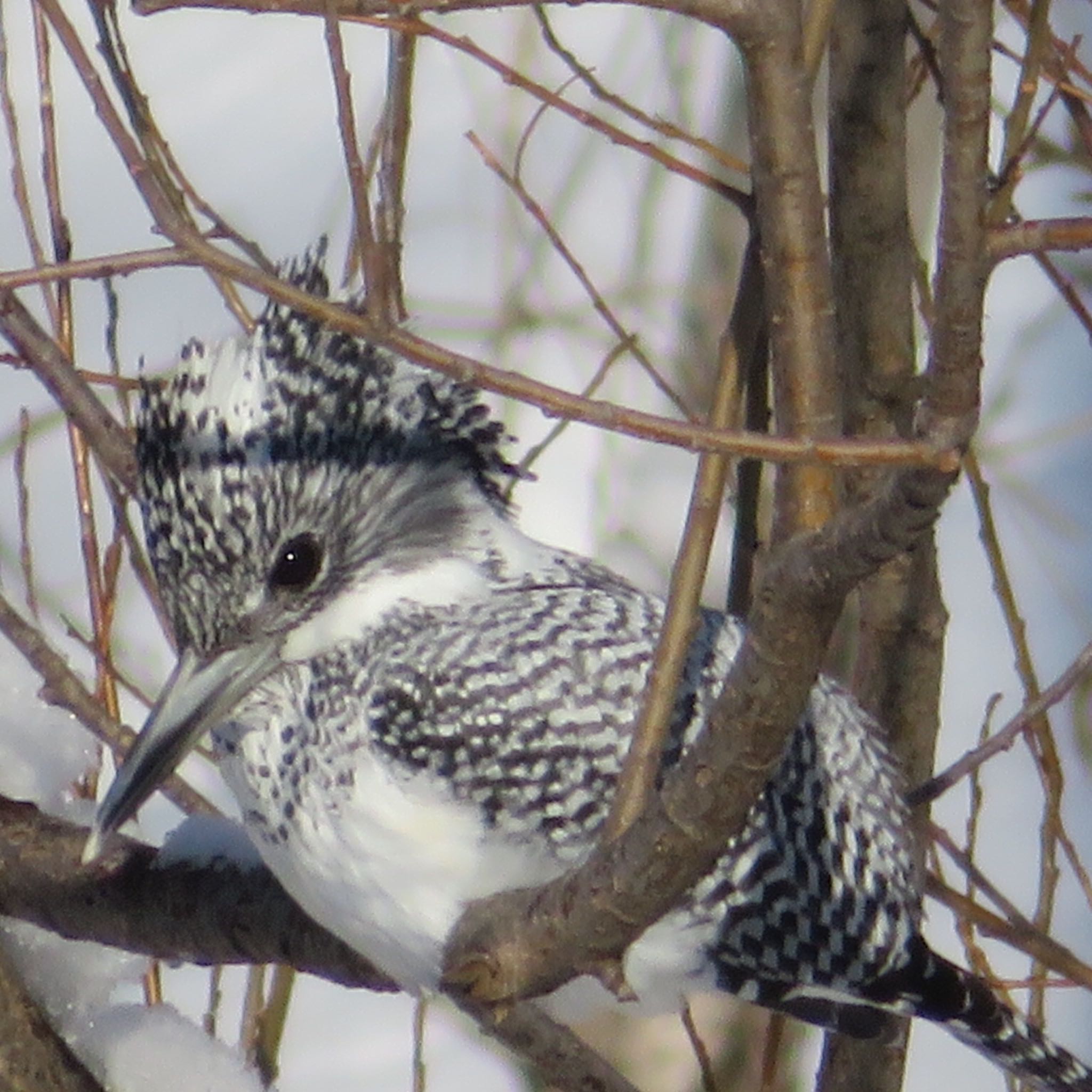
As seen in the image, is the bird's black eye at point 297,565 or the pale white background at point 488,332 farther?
the pale white background at point 488,332

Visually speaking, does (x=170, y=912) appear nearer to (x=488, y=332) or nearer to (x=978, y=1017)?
(x=978, y=1017)

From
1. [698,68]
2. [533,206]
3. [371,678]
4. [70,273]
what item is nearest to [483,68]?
[698,68]

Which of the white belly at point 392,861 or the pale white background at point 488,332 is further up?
the pale white background at point 488,332

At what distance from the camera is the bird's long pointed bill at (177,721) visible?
156 centimetres

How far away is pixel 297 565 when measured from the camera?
5.27 ft

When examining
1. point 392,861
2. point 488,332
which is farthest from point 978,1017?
point 488,332

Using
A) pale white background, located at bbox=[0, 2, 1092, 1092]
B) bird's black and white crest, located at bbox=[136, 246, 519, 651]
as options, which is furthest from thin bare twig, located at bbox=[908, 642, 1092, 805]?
pale white background, located at bbox=[0, 2, 1092, 1092]

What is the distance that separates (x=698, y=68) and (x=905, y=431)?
7.70ft

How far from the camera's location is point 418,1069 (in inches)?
78.1

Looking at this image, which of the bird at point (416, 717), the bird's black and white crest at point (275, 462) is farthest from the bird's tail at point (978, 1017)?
the bird's black and white crest at point (275, 462)

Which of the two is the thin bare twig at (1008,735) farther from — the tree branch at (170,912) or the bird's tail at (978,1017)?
the tree branch at (170,912)

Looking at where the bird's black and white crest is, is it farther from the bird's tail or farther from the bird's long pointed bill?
the bird's tail

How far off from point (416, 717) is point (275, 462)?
0.24m

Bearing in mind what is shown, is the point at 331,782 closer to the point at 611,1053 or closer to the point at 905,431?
the point at 905,431
